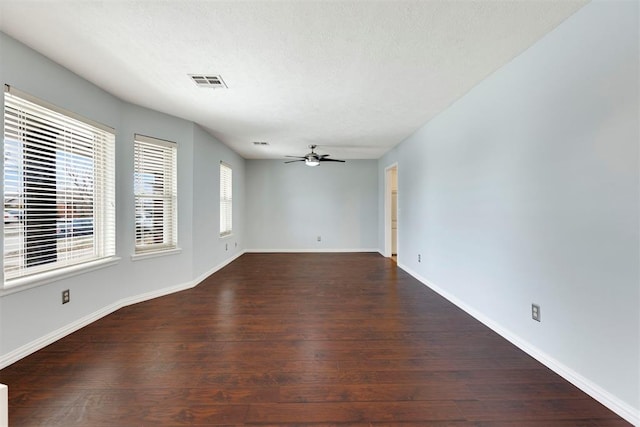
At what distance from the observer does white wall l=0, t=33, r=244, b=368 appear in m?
2.04

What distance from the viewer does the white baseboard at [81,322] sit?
200 cm

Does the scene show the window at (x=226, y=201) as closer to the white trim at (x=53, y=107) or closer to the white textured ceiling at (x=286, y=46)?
the white textured ceiling at (x=286, y=46)

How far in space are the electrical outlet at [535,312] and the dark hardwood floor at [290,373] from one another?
33cm

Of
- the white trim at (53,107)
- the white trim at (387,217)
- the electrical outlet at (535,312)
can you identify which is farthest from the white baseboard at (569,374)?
the white trim at (53,107)

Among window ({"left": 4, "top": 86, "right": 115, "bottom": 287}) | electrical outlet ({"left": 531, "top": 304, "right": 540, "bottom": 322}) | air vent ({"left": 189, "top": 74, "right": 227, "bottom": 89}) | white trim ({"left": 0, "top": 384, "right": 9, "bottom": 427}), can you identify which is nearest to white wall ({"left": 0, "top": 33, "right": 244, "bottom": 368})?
window ({"left": 4, "top": 86, "right": 115, "bottom": 287})

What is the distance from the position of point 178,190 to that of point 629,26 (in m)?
4.51

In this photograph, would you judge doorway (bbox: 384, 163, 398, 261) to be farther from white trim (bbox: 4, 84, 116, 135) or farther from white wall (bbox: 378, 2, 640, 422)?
white trim (bbox: 4, 84, 116, 135)

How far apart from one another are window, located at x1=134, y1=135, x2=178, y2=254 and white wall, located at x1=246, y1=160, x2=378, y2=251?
3.40 meters

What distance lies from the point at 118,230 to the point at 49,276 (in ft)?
2.95

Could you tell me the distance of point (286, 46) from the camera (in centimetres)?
205

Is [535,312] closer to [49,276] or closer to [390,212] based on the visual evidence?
[49,276]

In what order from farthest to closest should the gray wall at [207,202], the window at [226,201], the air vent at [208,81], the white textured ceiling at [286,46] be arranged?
the window at [226,201] < the gray wall at [207,202] < the air vent at [208,81] < the white textured ceiling at [286,46]

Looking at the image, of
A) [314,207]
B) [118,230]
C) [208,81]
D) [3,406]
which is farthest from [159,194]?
[314,207]

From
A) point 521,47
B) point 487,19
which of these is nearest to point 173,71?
point 487,19
